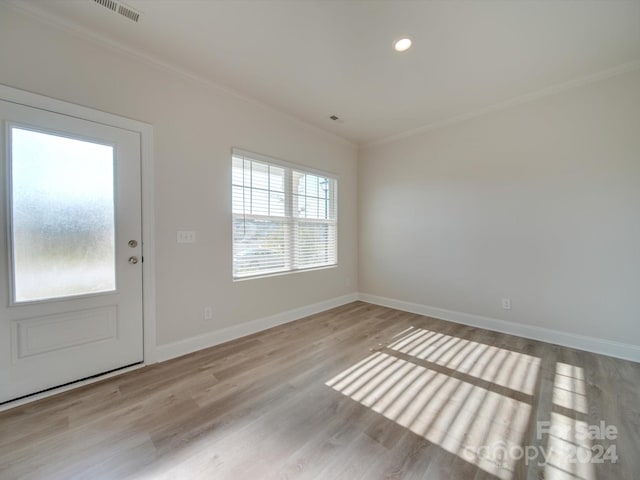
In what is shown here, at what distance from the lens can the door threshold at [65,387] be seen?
1819 mm

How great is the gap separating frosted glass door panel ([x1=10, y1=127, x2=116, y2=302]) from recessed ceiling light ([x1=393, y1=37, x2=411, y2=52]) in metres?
2.58

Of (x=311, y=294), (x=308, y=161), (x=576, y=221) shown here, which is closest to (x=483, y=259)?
(x=576, y=221)

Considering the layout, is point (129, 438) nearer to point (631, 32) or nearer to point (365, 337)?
point (365, 337)

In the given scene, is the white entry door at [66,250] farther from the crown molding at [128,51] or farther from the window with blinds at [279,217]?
the window with blinds at [279,217]

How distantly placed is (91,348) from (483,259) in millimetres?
4245

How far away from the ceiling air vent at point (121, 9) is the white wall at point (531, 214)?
11.3ft

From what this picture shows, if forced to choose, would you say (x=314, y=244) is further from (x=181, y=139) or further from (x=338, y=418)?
(x=338, y=418)

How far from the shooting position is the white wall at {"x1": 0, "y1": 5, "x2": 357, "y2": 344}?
76.1 inches

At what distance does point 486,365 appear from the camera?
2.40 m

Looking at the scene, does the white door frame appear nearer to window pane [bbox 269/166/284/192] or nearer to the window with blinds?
the window with blinds

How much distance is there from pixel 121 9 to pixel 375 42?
6.28ft

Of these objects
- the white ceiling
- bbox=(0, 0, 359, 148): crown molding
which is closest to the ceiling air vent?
the white ceiling

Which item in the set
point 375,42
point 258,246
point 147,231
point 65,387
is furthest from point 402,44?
point 65,387

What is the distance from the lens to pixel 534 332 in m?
2.98
